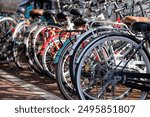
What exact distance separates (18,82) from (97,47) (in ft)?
8.20

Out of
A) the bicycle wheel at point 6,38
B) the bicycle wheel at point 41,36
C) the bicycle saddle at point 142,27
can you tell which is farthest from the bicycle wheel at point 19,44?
the bicycle saddle at point 142,27

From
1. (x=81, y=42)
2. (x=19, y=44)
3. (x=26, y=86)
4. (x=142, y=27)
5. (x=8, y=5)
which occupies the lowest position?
(x=26, y=86)

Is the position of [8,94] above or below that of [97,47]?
below

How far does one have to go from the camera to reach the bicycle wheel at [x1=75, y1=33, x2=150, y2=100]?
429cm

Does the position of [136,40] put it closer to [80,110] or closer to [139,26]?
[139,26]

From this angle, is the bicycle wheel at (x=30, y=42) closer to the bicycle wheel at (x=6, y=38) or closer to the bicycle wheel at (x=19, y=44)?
the bicycle wheel at (x=19, y=44)

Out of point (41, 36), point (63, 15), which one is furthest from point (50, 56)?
point (63, 15)

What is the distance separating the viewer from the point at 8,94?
5641 mm

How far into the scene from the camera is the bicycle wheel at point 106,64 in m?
4.29

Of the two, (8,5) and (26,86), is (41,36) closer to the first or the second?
(26,86)

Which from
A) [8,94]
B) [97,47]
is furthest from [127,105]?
[8,94]

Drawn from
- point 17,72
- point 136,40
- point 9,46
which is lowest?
point 17,72

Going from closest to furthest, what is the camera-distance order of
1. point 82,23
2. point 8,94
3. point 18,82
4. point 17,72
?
point 82,23
point 8,94
point 18,82
point 17,72

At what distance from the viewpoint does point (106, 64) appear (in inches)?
174
